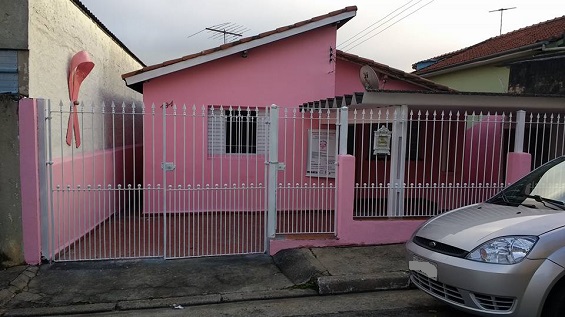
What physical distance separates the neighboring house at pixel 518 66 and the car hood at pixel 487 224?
6291 mm

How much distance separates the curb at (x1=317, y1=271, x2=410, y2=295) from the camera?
16.0 feet

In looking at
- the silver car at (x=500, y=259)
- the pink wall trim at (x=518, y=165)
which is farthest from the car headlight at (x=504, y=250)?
the pink wall trim at (x=518, y=165)

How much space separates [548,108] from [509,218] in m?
4.49

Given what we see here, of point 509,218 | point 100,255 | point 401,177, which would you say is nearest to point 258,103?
point 401,177

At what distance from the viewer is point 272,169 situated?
5969 mm

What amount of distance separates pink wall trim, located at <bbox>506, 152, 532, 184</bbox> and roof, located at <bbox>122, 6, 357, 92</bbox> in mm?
4317

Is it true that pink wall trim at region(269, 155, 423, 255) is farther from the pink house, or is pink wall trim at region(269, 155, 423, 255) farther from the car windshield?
the pink house

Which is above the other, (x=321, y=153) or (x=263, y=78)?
(x=263, y=78)

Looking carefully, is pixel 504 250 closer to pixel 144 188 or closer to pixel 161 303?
pixel 161 303

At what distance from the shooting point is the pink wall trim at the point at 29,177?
520 centimetres

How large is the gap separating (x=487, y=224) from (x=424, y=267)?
0.68 meters

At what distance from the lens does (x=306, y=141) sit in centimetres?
901

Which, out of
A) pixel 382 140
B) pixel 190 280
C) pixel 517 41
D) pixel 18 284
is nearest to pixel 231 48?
pixel 382 140

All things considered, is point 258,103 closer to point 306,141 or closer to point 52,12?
point 306,141
